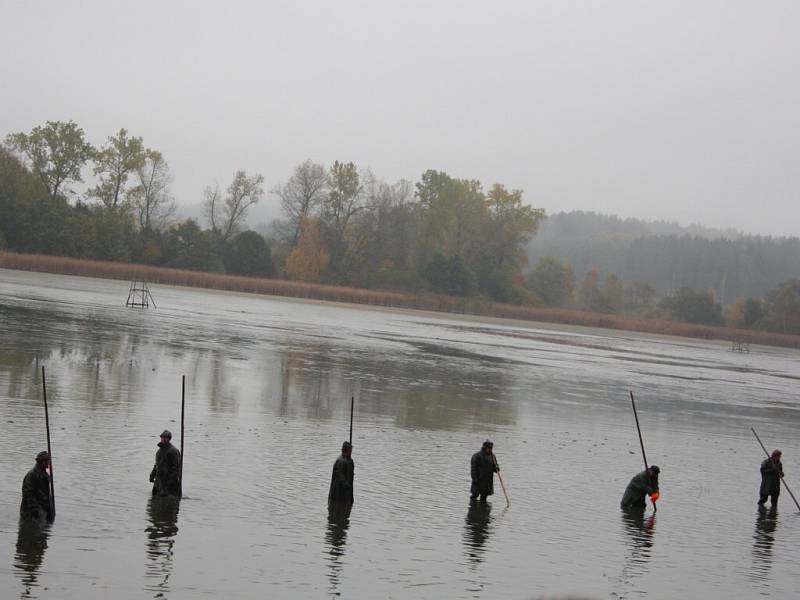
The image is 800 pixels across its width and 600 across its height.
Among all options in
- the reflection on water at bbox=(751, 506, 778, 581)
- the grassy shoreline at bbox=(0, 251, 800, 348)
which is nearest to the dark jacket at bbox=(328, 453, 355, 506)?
the reflection on water at bbox=(751, 506, 778, 581)

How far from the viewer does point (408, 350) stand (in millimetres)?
47938

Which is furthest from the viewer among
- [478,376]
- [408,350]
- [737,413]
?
[408,350]

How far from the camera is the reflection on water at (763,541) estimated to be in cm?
1566

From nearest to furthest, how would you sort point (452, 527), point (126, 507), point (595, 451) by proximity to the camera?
point (126, 507) → point (452, 527) → point (595, 451)

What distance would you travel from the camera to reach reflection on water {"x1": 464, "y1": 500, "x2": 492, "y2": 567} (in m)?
14.8

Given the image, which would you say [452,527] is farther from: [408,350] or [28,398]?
[408,350]

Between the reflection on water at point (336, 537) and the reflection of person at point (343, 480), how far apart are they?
0.34 feet

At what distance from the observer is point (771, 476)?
20391 millimetres

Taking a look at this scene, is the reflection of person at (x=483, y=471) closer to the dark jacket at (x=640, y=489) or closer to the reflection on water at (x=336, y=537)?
the reflection on water at (x=336, y=537)

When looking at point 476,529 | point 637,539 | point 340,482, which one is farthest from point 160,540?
point 637,539

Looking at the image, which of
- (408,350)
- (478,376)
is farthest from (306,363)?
(408,350)

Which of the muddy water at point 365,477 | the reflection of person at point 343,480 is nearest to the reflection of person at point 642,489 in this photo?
the muddy water at point 365,477

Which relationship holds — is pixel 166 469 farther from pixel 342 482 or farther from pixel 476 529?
pixel 476 529

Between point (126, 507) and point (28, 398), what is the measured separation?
905cm
